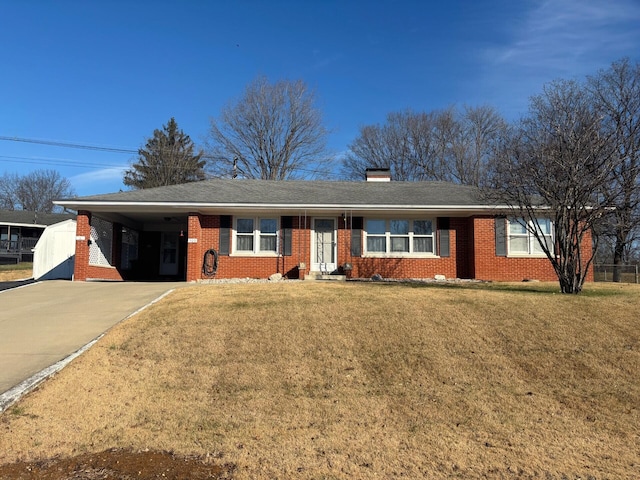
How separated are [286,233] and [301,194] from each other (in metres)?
1.80

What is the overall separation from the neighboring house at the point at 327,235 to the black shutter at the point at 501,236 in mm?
34

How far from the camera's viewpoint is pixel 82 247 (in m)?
15.7

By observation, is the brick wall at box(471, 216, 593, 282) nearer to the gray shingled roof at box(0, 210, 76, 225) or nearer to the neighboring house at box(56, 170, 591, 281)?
the neighboring house at box(56, 170, 591, 281)

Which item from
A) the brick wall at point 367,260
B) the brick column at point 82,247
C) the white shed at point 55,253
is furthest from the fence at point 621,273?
the white shed at point 55,253

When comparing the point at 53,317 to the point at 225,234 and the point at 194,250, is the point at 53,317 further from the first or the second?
the point at 225,234

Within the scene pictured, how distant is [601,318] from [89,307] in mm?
9918

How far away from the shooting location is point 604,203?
395 inches

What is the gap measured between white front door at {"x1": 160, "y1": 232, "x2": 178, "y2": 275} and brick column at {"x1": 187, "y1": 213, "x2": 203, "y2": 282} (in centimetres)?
500

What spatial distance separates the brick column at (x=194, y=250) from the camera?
51.2 ft

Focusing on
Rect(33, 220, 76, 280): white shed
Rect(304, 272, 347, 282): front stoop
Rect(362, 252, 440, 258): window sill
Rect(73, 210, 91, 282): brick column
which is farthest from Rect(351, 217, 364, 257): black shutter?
Rect(33, 220, 76, 280): white shed

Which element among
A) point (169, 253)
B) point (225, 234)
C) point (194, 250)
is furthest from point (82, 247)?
point (169, 253)

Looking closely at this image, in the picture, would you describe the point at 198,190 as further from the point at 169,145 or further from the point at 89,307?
the point at 169,145

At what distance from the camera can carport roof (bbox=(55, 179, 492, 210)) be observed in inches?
614

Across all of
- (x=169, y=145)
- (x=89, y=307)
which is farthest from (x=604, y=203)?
(x=169, y=145)
